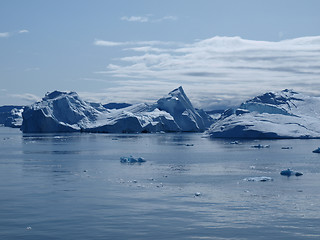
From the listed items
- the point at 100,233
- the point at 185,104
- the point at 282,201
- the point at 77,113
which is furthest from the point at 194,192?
the point at 185,104

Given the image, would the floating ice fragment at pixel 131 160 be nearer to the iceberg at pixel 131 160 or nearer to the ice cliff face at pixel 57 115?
the iceberg at pixel 131 160

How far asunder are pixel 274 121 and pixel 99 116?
4798cm

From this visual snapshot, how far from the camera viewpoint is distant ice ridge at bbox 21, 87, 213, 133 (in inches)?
3935

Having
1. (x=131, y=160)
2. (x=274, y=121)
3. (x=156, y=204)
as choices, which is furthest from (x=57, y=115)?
(x=156, y=204)

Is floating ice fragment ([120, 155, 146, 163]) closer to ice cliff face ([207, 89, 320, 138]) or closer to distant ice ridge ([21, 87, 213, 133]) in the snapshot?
ice cliff face ([207, 89, 320, 138])

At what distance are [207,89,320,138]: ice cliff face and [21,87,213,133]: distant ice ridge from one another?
3031 centimetres

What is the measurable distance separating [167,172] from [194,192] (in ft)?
27.0

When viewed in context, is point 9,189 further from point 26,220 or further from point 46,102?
point 46,102

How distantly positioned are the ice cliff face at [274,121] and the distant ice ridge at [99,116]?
3031cm

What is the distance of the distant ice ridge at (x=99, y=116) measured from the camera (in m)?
99.9

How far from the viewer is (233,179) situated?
24688 mm

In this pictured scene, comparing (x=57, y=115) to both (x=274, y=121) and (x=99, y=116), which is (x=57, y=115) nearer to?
(x=99, y=116)

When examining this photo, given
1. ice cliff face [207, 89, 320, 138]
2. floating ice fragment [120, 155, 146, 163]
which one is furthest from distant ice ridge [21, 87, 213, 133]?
floating ice fragment [120, 155, 146, 163]

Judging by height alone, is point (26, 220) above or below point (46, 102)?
below
